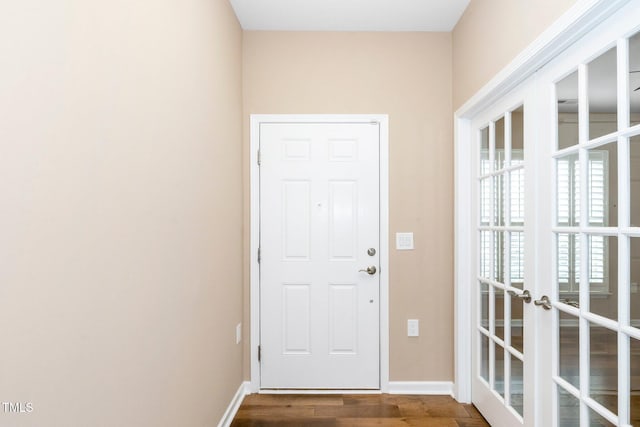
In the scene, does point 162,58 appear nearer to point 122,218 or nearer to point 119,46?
point 119,46

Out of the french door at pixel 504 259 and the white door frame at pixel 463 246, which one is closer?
the french door at pixel 504 259

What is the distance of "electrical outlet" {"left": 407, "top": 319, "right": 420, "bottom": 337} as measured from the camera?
2.83 meters

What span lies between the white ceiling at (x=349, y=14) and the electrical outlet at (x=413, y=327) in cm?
214

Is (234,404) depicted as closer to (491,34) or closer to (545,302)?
(545,302)

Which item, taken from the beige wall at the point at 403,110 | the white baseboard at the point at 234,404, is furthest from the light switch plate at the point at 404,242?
the white baseboard at the point at 234,404

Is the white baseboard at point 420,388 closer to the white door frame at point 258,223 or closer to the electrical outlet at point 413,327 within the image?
the white door frame at point 258,223

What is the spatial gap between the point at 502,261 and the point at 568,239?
0.63 m

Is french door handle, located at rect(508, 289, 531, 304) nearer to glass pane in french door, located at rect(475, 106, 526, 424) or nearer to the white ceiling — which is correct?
glass pane in french door, located at rect(475, 106, 526, 424)

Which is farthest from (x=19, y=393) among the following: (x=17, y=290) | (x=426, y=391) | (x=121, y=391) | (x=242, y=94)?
(x=426, y=391)

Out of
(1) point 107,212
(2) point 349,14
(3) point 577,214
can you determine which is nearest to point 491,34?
(2) point 349,14

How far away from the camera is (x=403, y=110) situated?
285 cm

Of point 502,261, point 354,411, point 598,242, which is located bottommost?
point 354,411

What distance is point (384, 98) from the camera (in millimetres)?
2846

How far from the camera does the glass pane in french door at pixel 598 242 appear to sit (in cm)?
128
